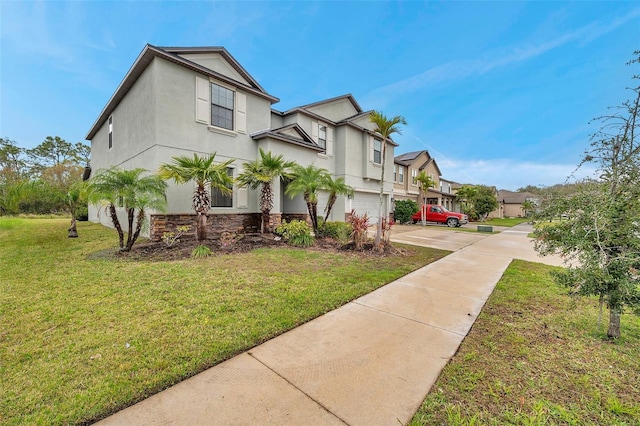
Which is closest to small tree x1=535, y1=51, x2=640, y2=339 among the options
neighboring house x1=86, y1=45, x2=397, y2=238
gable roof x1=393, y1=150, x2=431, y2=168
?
neighboring house x1=86, y1=45, x2=397, y2=238

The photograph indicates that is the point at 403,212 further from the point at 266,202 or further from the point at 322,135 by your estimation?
the point at 266,202

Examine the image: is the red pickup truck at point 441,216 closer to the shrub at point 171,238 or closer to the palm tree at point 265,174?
the palm tree at point 265,174

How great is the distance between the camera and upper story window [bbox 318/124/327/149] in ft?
54.1

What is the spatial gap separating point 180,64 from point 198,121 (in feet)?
6.95

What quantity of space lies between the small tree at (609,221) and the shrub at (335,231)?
7578mm

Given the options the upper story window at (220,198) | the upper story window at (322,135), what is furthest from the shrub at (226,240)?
the upper story window at (322,135)

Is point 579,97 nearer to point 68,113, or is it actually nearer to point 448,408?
point 448,408

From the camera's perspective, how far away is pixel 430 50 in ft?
57.3

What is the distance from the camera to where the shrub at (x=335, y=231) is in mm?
10742

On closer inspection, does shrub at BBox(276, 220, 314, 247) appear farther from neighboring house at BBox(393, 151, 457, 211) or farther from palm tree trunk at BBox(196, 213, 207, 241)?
neighboring house at BBox(393, 151, 457, 211)

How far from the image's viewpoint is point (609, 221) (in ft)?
9.57

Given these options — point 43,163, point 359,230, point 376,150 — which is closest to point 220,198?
point 359,230

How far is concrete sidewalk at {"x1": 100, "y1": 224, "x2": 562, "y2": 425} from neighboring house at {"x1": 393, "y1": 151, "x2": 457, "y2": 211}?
71.1ft

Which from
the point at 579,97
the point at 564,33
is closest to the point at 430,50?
the point at 564,33
